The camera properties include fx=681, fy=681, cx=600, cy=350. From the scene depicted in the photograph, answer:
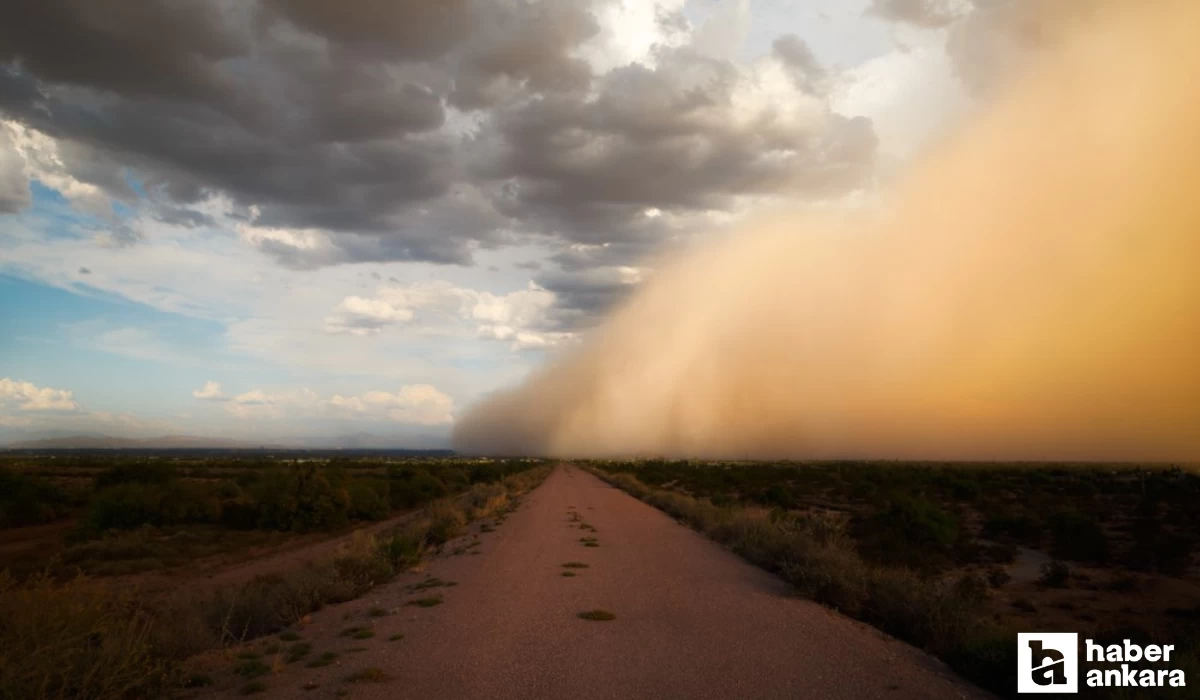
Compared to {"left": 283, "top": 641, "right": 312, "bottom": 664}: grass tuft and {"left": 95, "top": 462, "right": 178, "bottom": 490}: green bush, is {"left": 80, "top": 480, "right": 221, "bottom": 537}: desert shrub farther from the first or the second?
{"left": 283, "top": 641, "right": 312, "bottom": 664}: grass tuft

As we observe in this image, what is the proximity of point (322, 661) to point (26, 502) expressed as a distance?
1712 inches

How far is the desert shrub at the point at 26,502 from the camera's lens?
38.7m

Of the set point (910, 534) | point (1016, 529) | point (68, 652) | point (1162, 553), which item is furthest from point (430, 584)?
point (1016, 529)

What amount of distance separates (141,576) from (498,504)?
16568 millimetres

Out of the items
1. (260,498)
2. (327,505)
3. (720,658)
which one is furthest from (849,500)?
(720,658)

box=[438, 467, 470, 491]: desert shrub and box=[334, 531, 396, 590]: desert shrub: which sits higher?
box=[334, 531, 396, 590]: desert shrub

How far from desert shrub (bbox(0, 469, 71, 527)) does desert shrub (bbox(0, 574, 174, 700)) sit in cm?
4085

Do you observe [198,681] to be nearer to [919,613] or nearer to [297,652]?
[297,652]

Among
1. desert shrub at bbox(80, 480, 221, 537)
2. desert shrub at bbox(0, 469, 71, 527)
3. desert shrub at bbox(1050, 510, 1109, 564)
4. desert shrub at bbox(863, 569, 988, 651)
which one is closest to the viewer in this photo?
desert shrub at bbox(863, 569, 988, 651)

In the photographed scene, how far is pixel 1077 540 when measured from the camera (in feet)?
82.7

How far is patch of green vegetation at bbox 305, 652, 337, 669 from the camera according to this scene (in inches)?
331

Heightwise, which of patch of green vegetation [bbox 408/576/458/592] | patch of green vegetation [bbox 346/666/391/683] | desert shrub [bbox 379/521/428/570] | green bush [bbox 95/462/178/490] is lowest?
green bush [bbox 95/462/178/490]

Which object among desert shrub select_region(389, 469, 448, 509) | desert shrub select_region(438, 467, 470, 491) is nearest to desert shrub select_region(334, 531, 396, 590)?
desert shrub select_region(389, 469, 448, 509)

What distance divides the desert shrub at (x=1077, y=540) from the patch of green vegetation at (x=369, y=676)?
999 inches
